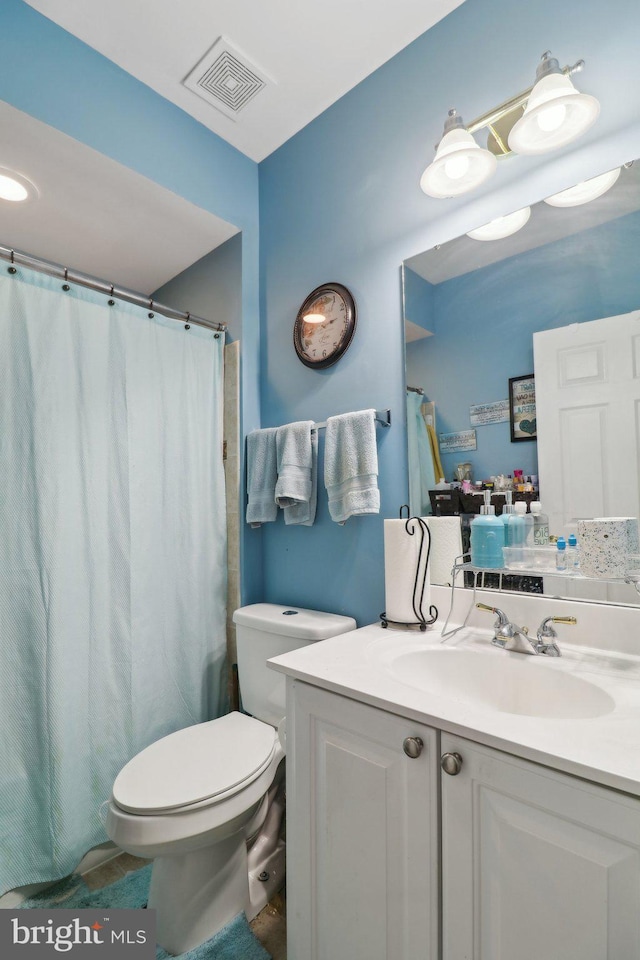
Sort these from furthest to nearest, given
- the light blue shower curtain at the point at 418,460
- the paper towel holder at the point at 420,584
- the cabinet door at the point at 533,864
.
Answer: the light blue shower curtain at the point at 418,460
the paper towel holder at the point at 420,584
the cabinet door at the point at 533,864

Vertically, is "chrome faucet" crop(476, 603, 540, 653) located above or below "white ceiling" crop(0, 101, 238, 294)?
below

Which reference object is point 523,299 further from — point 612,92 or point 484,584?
point 484,584

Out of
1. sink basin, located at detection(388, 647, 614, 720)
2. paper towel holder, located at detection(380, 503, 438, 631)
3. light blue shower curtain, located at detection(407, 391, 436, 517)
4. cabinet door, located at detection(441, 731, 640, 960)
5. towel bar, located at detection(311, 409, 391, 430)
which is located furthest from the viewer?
towel bar, located at detection(311, 409, 391, 430)

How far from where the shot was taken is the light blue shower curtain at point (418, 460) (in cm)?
140

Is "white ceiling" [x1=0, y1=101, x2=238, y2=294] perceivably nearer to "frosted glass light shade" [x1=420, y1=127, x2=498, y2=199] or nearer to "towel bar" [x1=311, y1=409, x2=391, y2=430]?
"frosted glass light shade" [x1=420, y1=127, x2=498, y2=199]

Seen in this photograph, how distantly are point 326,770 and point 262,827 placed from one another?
715mm

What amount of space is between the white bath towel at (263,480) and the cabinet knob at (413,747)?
1.07 metres

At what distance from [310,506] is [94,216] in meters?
1.45

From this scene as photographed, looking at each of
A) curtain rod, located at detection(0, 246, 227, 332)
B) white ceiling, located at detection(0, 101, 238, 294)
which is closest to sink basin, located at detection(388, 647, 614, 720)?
curtain rod, located at detection(0, 246, 227, 332)

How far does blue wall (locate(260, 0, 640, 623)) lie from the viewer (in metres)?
1.14

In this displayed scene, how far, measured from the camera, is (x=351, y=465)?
4.90ft

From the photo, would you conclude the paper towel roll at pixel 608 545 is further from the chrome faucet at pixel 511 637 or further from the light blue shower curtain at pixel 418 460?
the light blue shower curtain at pixel 418 460

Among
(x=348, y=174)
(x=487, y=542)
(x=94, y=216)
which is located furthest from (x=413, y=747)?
(x=94, y=216)

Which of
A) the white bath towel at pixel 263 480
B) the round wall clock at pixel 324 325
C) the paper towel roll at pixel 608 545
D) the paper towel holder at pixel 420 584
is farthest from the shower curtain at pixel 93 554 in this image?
the paper towel roll at pixel 608 545
